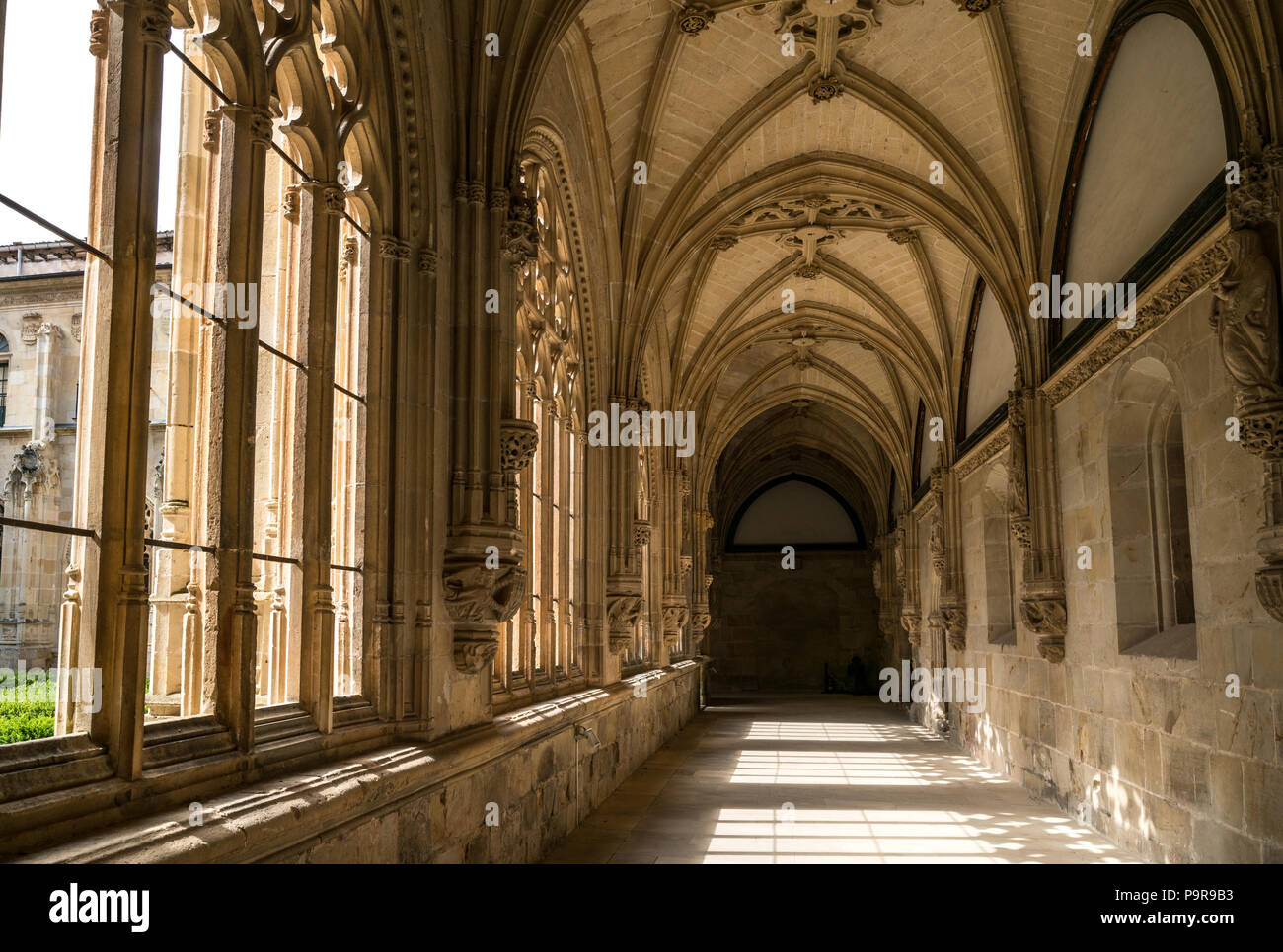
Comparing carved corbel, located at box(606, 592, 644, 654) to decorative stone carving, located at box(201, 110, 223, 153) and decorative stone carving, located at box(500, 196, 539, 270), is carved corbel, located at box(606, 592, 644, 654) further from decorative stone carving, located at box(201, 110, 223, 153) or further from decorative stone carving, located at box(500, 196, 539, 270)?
decorative stone carving, located at box(201, 110, 223, 153)

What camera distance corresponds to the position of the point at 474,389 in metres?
6.44

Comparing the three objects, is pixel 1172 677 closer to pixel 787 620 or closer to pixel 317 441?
pixel 317 441

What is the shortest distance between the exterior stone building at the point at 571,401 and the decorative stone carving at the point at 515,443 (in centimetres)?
2

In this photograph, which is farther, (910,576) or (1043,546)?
(910,576)

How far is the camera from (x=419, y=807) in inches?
201

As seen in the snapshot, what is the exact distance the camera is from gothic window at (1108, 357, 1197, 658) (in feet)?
28.3

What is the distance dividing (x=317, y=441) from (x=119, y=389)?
1.57 m

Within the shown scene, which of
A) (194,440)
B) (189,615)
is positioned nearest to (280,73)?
(194,440)

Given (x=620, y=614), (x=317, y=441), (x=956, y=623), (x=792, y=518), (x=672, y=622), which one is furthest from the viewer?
(x=792, y=518)

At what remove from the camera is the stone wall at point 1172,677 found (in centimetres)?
636

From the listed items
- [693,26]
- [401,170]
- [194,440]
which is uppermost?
[693,26]

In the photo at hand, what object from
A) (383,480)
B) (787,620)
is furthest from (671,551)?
(787,620)

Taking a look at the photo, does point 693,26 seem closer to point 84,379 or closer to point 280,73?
point 280,73
